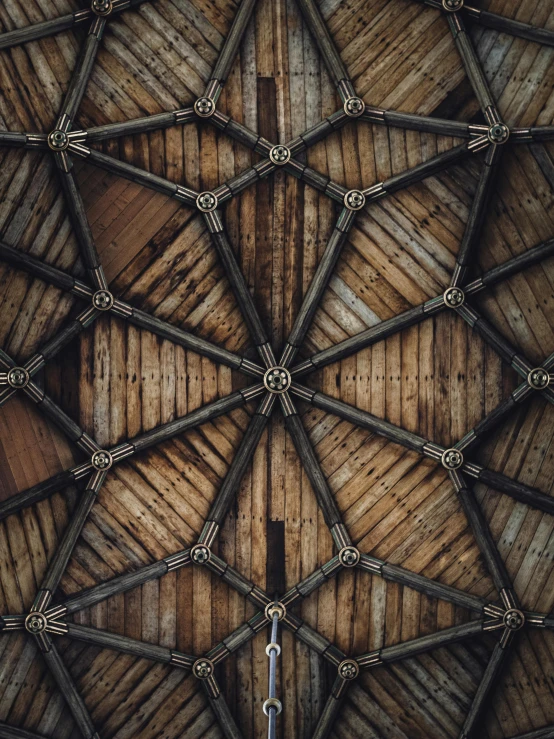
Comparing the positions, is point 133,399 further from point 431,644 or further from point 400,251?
point 431,644

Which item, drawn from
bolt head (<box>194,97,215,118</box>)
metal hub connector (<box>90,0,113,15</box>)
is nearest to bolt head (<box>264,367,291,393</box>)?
bolt head (<box>194,97,215,118</box>)

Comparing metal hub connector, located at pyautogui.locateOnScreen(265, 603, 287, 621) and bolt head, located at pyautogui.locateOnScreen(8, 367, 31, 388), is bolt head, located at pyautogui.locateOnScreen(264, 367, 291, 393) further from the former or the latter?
bolt head, located at pyautogui.locateOnScreen(8, 367, 31, 388)

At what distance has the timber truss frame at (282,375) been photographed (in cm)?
1800

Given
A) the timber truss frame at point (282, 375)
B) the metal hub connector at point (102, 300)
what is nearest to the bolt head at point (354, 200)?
the timber truss frame at point (282, 375)

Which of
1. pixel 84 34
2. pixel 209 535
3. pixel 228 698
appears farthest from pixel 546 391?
pixel 84 34

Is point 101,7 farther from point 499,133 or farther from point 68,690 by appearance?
point 68,690

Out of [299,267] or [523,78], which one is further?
[299,267]

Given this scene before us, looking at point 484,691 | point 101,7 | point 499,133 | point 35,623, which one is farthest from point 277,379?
point 101,7

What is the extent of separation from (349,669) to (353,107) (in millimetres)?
11592

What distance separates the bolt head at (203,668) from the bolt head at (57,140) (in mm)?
10766

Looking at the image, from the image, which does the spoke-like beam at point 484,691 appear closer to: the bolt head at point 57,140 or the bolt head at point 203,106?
the bolt head at point 203,106

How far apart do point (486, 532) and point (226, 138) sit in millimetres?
9828

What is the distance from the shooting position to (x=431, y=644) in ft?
62.3

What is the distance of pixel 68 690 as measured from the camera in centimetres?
1839
